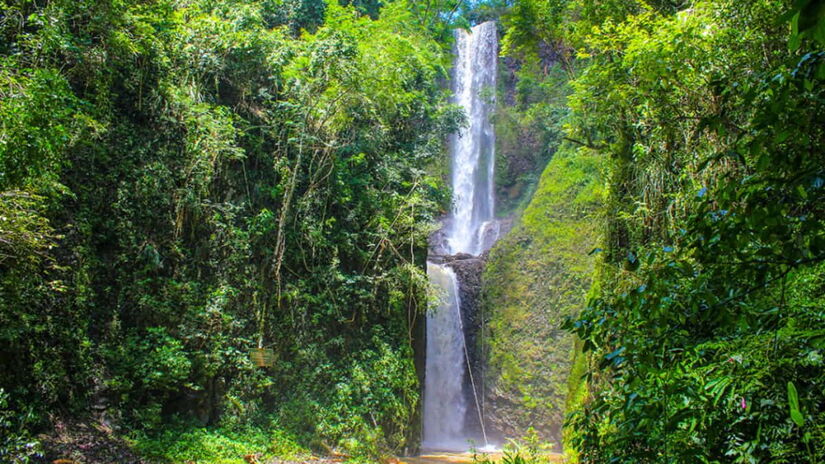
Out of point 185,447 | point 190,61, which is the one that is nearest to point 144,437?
point 185,447

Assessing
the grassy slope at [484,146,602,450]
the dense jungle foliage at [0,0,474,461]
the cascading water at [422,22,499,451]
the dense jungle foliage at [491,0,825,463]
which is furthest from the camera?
the cascading water at [422,22,499,451]

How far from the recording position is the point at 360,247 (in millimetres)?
10383

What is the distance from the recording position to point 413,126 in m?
12.2

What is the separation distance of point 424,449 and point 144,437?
22.9ft

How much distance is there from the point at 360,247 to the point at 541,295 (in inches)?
214

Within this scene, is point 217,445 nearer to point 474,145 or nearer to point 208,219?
point 208,219

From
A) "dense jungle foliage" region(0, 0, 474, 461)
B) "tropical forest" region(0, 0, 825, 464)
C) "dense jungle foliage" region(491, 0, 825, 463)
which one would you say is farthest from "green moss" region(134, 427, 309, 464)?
"dense jungle foliage" region(491, 0, 825, 463)

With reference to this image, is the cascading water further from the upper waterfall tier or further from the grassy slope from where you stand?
the grassy slope

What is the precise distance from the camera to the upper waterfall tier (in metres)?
18.8

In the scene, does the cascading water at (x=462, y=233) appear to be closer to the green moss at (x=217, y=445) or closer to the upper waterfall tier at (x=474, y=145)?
the upper waterfall tier at (x=474, y=145)

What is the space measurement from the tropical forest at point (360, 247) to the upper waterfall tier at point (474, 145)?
4612mm

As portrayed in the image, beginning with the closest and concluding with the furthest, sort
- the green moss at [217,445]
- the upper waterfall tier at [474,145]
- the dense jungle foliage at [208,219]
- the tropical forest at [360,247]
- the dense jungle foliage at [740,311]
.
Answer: the dense jungle foliage at [740,311]
the tropical forest at [360,247]
the dense jungle foliage at [208,219]
the green moss at [217,445]
the upper waterfall tier at [474,145]

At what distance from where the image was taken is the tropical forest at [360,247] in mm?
2047

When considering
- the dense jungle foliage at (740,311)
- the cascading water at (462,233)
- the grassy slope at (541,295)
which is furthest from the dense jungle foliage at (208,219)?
the dense jungle foliage at (740,311)
